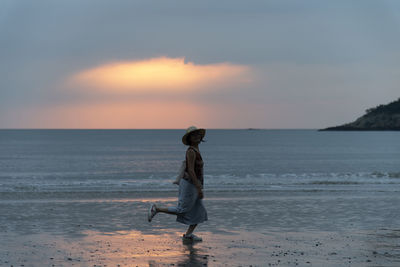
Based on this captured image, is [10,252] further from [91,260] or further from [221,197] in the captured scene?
[221,197]

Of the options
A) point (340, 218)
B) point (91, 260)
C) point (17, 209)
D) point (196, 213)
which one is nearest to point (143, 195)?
point (17, 209)

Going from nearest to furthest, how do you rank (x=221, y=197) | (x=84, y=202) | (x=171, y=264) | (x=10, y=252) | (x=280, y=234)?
(x=171, y=264)
(x=10, y=252)
(x=280, y=234)
(x=84, y=202)
(x=221, y=197)

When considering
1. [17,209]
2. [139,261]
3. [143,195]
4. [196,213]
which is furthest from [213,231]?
[143,195]

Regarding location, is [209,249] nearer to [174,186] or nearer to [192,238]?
[192,238]

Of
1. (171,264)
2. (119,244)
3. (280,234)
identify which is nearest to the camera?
(171,264)

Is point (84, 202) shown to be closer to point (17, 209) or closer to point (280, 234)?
point (17, 209)

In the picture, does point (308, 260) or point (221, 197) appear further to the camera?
point (221, 197)

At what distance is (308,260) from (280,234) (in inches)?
99.4

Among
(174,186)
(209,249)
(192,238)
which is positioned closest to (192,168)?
(192,238)

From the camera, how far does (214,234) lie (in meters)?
10.9

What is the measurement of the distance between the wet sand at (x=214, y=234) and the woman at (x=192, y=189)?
1.43 ft

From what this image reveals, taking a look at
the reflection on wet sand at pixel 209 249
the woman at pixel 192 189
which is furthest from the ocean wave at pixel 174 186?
the woman at pixel 192 189

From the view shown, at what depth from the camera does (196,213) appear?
10.3m

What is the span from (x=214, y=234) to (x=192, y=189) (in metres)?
1.21
